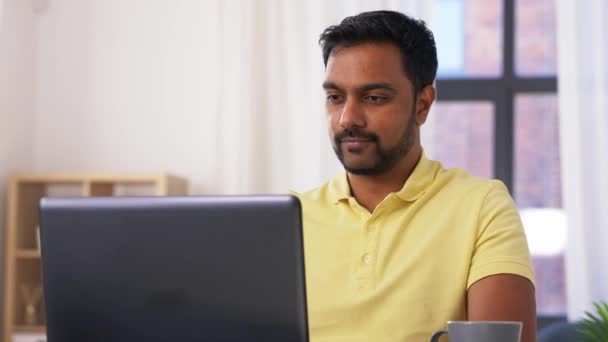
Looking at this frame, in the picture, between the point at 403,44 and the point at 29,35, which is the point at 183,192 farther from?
the point at 403,44

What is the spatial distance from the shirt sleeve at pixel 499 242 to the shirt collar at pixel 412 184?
0.15m

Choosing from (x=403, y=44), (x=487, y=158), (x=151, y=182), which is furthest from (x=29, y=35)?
(x=403, y=44)

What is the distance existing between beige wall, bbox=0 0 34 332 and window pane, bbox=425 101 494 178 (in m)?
2.07

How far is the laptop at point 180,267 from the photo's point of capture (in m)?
1.06

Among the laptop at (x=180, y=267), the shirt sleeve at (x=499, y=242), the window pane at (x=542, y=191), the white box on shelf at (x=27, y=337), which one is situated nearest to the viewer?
the laptop at (x=180, y=267)

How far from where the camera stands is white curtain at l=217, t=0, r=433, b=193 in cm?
432

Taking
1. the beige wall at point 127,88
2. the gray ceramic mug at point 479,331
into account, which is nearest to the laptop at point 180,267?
the gray ceramic mug at point 479,331

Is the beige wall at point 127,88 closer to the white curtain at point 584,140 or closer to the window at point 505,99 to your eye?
the window at point 505,99

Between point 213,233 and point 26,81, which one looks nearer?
point 213,233

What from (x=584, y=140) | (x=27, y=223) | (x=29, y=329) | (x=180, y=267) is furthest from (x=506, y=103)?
(x=180, y=267)

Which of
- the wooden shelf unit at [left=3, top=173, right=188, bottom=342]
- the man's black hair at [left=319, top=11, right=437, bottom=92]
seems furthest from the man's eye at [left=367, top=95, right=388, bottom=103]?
the wooden shelf unit at [left=3, top=173, right=188, bottom=342]

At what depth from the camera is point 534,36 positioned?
4586 mm

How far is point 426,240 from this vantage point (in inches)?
71.1

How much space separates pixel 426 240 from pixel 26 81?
3207mm
